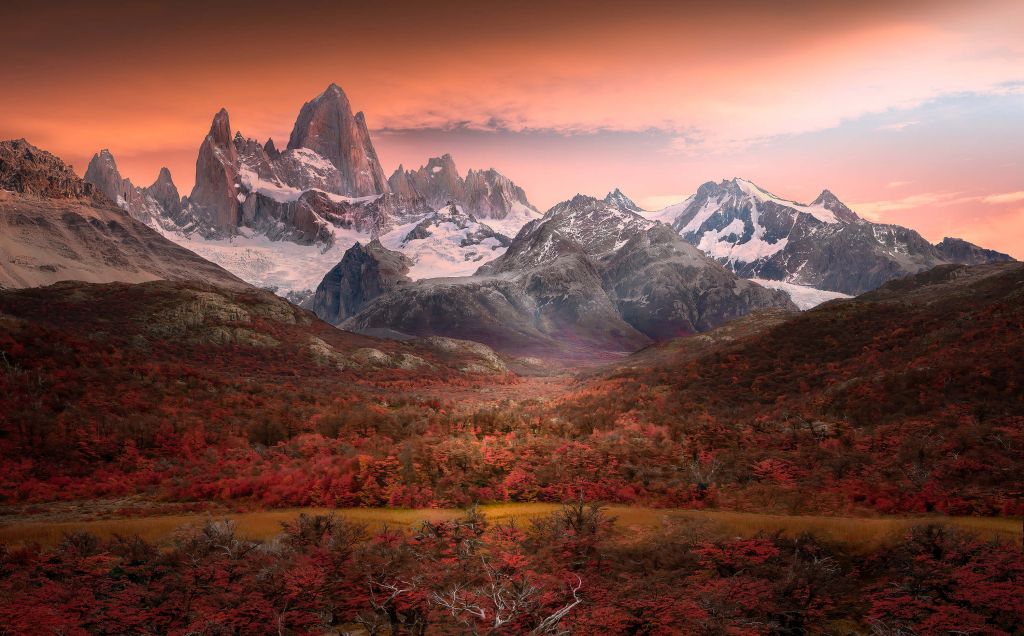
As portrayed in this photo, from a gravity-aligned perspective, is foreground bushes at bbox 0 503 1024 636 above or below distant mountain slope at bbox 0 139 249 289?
below

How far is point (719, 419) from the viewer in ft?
102

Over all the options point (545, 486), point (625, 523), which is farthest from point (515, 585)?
point (545, 486)

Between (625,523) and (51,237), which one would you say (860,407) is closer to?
(625,523)

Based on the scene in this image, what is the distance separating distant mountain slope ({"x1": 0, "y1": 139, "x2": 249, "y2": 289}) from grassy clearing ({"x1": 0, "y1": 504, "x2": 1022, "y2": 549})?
470 feet

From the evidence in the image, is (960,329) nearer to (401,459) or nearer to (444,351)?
(401,459)

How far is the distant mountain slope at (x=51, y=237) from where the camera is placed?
14275 cm

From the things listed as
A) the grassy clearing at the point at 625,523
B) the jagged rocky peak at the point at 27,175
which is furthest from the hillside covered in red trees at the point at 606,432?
the jagged rocky peak at the point at 27,175

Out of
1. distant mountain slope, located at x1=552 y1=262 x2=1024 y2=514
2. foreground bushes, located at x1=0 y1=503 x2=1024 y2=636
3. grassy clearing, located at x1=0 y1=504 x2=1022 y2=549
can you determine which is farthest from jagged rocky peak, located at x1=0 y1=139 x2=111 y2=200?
foreground bushes, located at x1=0 y1=503 x2=1024 y2=636

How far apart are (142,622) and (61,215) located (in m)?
222

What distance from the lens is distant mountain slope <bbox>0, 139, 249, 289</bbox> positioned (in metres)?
143

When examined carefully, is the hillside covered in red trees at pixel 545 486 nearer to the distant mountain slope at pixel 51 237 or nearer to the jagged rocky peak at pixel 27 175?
the distant mountain slope at pixel 51 237

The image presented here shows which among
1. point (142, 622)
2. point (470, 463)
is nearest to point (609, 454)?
point (470, 463)

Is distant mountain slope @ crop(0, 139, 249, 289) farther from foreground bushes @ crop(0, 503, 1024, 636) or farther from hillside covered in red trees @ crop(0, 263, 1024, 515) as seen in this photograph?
foreground bushes @ crop(0, 503, 1024, 636)

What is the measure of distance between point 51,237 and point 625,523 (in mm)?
203893
